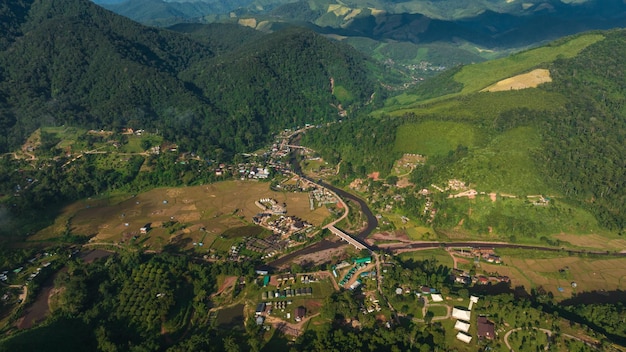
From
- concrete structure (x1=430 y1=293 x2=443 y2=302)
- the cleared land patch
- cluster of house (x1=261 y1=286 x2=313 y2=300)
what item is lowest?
cluster of house (x1=261 y1=286 x2=313 y2=300)

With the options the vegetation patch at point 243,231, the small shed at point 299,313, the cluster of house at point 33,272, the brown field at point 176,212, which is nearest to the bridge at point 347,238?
the brown field at point 176,212

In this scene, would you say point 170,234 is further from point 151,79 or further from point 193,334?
point 151,79

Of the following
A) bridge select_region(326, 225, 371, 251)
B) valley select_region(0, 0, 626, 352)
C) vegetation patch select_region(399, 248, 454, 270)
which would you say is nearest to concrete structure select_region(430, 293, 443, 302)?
valley select_region(0, 0, 626, 352)

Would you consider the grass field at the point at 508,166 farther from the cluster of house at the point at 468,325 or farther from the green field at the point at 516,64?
the green field at the point at 516,64

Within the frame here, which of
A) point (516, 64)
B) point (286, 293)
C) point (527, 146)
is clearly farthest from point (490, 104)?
point (286, 293)

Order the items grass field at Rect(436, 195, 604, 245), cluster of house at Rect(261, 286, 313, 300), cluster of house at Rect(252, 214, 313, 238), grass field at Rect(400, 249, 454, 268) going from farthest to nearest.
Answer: cluster of house at Rect(252, 214, 313, 238), grass field at Rect(436, 195, 604, 245), grass field at Rect(400, 249, 454, 268), cluster of house at Rect(261, 286, 313, 300)

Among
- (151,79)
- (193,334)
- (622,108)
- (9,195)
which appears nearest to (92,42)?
(151,79)

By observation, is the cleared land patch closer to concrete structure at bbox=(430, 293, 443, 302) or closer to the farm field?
the farm field

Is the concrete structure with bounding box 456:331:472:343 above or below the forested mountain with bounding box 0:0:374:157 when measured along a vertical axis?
below
